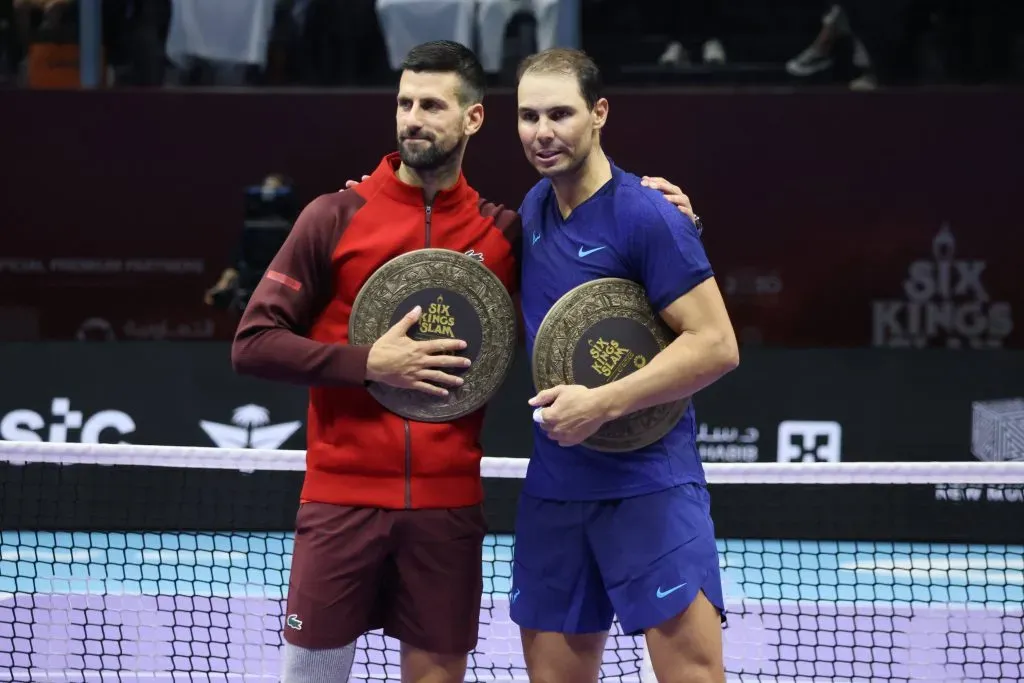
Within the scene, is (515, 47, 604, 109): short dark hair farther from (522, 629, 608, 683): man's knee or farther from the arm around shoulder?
(522, 629, 608, 683): man's knee

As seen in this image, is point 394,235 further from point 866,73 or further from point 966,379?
point 866,73

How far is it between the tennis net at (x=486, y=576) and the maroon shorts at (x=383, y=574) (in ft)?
4.33

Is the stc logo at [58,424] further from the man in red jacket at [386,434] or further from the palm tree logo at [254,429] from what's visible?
the man in red jacket at [386,434]

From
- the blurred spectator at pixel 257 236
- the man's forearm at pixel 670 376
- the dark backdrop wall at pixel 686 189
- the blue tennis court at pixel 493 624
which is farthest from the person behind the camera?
the dark backdrop wall at pixel 686 189

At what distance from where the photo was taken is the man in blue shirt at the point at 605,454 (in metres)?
3.48

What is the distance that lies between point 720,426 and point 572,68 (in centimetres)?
542

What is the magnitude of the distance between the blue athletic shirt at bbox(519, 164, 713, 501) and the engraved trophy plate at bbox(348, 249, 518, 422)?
14 centimetres

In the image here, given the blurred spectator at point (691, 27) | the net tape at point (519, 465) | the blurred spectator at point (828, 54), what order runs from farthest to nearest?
the blurred spectator at point (691, 27) < the blurred spectator at point (828, 54) < the net tape at point (519, 465)

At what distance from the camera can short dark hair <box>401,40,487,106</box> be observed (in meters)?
3.59

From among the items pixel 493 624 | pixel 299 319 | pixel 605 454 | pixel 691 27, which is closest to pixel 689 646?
pixel 605 454

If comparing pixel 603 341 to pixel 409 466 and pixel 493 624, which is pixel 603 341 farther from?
pixel 493 624

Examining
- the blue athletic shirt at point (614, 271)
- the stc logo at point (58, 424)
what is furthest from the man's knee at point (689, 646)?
the stc logo at point (58, 424)

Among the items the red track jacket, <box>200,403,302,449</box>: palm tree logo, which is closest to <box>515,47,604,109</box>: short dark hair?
the red track jacket

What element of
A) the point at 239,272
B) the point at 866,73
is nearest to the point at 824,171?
the point at 866,73
